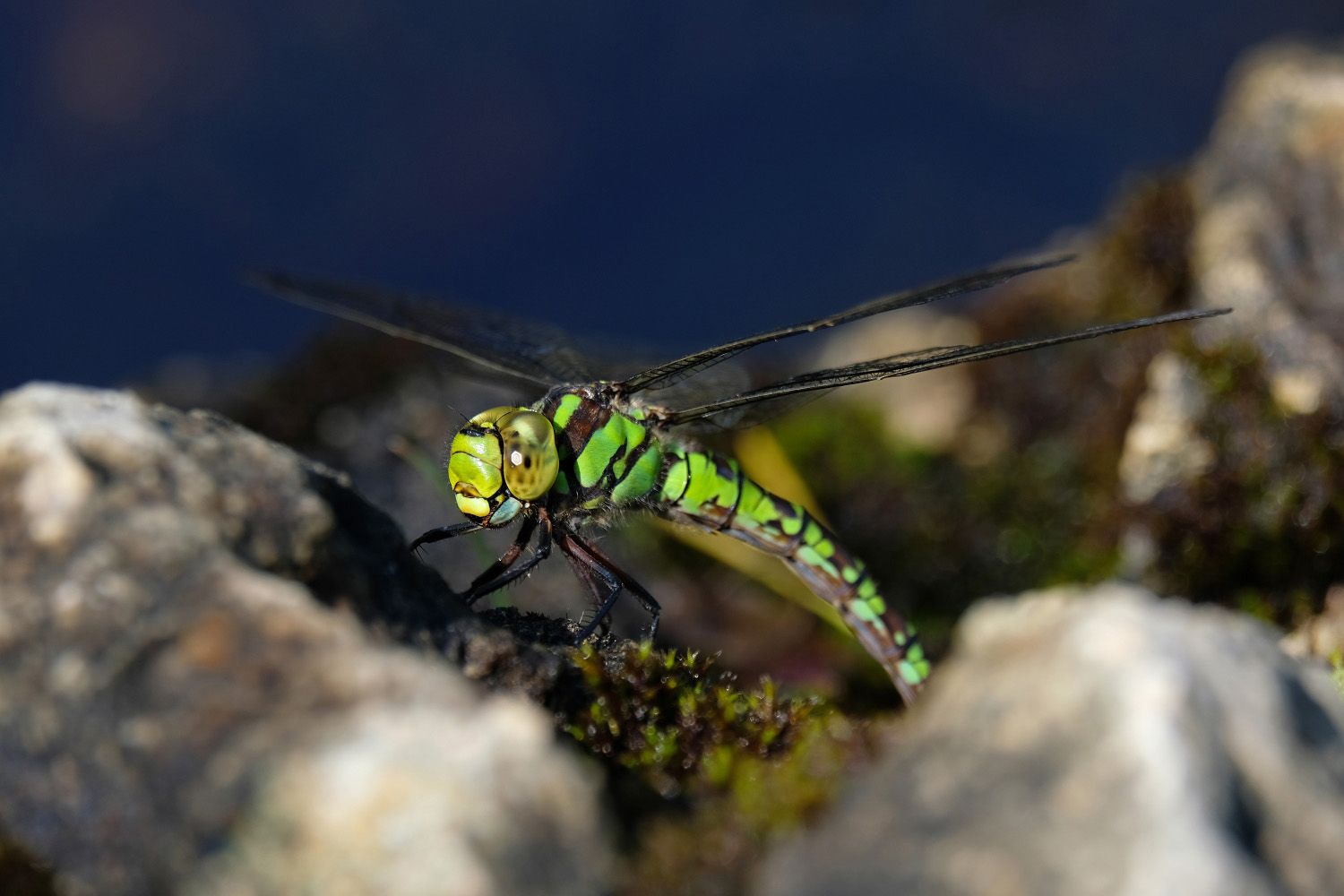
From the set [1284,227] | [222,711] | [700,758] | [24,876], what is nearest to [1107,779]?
[700,758]

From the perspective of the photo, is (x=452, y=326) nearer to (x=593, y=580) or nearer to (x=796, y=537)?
(x=593, y=580)

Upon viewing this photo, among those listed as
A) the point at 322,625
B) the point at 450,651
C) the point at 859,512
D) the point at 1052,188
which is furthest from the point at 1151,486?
the point at 1052,188

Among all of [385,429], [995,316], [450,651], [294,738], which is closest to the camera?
[294,738]

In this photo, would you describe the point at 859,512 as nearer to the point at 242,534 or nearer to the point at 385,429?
the point at 385,429

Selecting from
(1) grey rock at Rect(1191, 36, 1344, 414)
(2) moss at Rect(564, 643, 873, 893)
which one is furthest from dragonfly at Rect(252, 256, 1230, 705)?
(1) grey rock at Rect(1191, 36, 1344, 414)

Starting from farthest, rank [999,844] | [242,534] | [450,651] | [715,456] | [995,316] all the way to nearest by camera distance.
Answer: [995,316] < [715,456] < [450,651] < [242,534] < [999,844]

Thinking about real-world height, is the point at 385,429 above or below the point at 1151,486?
above
